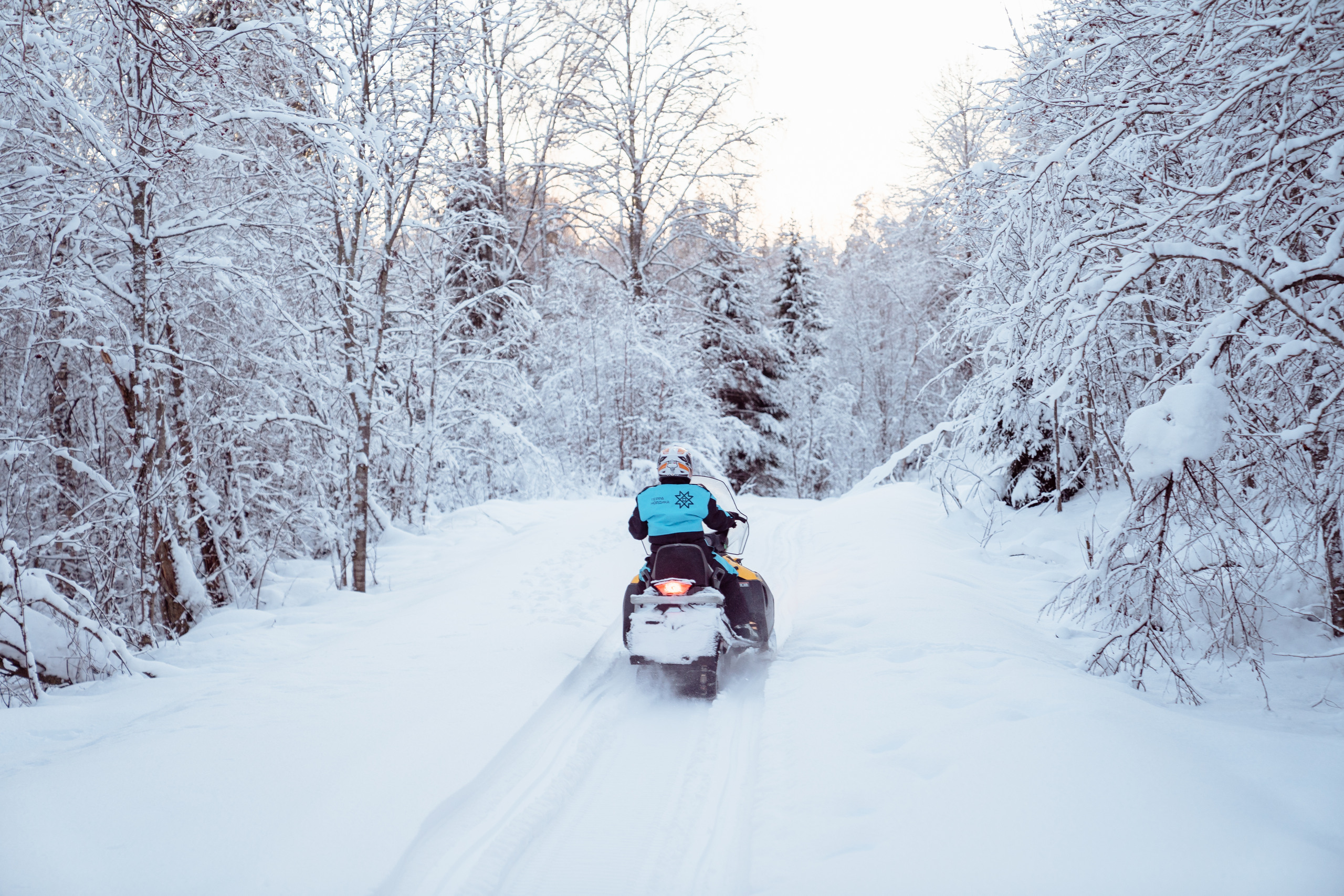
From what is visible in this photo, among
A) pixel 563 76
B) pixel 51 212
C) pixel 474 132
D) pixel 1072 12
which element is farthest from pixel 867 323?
pixel 51 212

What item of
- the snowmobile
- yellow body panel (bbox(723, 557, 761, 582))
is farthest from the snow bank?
yellow body panel (bbox(723, 557, 761, 582))

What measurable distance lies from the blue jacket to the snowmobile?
6.5 inches

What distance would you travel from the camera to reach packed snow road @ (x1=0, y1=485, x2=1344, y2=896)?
8.96ft

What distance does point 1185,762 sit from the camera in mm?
3105

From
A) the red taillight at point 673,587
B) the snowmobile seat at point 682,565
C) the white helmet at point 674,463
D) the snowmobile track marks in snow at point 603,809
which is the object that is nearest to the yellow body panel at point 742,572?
the snowmobile seat at point 682,565

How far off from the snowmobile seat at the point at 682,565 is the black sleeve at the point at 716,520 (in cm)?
36

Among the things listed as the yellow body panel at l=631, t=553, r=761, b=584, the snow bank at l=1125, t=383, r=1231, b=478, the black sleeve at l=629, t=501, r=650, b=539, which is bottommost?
the yellow body panel at l=631, t=553, r=761, b=584

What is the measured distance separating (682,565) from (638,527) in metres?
0.64

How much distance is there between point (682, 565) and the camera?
5.27 metres

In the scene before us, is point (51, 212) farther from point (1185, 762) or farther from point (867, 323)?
point (867, 323)

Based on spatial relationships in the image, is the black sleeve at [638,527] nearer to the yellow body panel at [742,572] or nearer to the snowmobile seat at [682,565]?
the snowmobile seat at [682,565]

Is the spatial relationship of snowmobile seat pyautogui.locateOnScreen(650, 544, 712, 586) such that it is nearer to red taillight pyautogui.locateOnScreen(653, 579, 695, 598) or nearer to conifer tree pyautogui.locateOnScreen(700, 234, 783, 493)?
red taillight pyautogui.locateOnScreen(653, 579, 695, 598)

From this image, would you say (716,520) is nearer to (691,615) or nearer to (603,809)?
(691,615)

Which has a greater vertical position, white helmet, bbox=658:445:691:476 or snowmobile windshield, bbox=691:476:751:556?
white helmet, bbox=658:445:691:476
